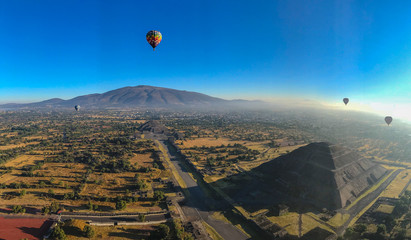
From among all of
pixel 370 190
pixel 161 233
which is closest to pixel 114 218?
pixel 161 233

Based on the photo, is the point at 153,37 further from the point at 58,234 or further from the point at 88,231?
the point at 58,234

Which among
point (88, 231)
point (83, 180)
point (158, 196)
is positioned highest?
point (88, 231)

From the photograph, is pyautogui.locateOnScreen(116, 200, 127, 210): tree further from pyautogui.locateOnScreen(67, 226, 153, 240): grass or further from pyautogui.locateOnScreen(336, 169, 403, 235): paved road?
pyautogui.locateOnScreen(336, 169, 403, 235): paved road

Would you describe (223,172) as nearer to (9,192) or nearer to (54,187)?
(54,187)

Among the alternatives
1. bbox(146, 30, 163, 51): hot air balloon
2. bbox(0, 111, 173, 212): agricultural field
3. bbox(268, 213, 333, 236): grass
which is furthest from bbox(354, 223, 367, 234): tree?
bbox(146, 30, 163, 51): hot air balloon

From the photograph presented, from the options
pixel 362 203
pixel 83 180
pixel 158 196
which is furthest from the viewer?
pixel 83 180

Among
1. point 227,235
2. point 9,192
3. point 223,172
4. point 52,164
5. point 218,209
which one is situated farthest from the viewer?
point 52,164

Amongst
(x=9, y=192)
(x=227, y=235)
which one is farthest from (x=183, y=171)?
(x=9, y=192)
